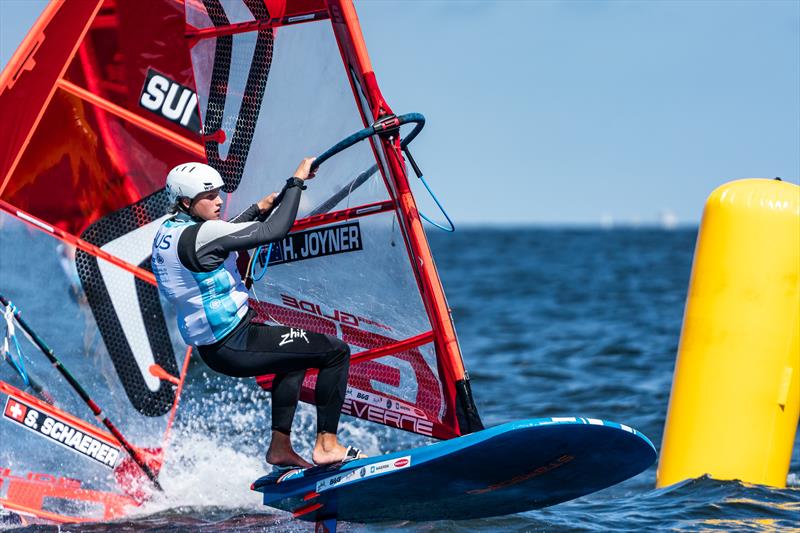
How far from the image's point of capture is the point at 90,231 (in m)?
7.32

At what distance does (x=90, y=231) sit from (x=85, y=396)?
114 cm

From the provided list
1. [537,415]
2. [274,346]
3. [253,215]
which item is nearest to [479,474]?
[274,346]

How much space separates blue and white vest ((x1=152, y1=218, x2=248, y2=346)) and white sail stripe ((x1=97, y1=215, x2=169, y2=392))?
2041mm

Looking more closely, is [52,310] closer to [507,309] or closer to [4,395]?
[4,395]

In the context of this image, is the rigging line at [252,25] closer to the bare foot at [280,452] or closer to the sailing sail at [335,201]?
the sailing sail at [335,201]

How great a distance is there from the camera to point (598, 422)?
210 inches

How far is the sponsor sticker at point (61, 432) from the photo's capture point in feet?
23.6

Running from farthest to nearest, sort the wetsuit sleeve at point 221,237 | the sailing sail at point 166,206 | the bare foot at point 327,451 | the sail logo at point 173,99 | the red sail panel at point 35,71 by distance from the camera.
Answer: the sail logo at point 173,99 → the red sail panel at point 35,71 → the sailing sail at point 166,206 → the bare foot at point 327,451 → the wetsuit sleeve at point 221,237

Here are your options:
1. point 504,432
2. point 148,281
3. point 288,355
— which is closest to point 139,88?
point 148,281

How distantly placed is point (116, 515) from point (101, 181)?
7.47 feet

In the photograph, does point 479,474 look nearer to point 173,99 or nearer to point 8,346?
point 173,99

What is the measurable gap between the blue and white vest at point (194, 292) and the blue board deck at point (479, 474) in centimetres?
96

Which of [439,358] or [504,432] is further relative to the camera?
[439,358]

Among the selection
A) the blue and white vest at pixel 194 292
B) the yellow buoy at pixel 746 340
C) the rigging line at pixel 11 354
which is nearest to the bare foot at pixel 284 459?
the blue and white vest at pixel 194 292
